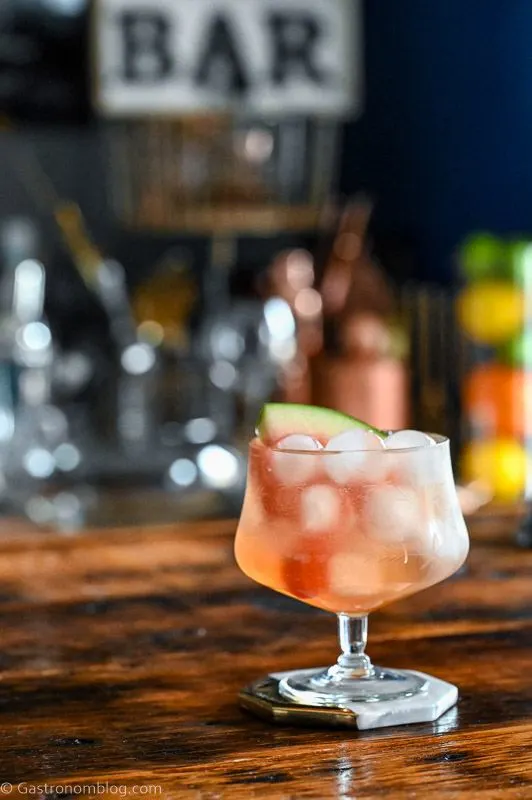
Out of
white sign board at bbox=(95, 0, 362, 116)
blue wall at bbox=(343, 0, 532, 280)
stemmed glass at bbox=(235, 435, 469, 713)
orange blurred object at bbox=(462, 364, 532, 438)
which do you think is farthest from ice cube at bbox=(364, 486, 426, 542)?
white sign board at bbox=(95, 0, 362, 116)

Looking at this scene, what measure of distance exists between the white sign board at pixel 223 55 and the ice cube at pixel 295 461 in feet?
8.20

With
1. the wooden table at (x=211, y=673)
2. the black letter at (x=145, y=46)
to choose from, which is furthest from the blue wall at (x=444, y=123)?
the wooden table at (x=211, y=673)

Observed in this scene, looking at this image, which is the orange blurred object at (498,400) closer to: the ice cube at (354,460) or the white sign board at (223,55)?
the white sign board at (223,55)

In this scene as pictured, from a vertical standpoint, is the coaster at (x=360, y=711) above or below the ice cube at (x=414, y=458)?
below

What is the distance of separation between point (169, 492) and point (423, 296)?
2.67ft

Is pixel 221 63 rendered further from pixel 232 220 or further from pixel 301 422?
pixel 301 422

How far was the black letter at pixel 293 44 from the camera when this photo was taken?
3221 mm

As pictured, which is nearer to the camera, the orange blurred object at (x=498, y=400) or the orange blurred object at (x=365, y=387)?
the orange blurred object at (x=498, y=400)

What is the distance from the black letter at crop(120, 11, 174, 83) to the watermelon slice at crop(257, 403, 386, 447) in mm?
2479

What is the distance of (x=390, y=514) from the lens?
760 millimetres

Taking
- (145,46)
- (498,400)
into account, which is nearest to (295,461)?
(498,400)

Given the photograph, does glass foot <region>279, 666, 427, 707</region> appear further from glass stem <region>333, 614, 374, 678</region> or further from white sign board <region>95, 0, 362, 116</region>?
white sign board <region>95, 0, 362, 116</region>

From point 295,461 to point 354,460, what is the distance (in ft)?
0.12

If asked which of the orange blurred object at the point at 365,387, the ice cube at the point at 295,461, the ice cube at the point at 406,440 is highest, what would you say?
the ice cube at the point at 406,440
